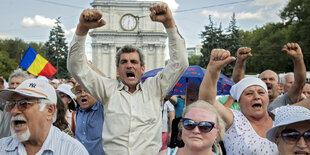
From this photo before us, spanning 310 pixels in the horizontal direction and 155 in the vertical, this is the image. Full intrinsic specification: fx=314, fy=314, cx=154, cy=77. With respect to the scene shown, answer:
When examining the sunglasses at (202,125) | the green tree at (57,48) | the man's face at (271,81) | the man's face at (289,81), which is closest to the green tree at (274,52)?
the green tree at (57,48)

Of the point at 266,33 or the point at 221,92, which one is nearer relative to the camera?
the point at 221,92

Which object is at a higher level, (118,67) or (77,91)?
(118,67)

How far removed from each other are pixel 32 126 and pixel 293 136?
2160 mm

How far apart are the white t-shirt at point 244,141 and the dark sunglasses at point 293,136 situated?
2.07 feet

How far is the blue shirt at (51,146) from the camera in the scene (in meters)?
2.63

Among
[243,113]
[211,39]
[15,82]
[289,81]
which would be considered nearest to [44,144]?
[243,113]

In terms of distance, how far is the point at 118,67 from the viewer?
3.68m

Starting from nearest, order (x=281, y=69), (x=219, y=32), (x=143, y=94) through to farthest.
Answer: (x=143, y=94) → (x=219, y=32) → (x=281, y=69)

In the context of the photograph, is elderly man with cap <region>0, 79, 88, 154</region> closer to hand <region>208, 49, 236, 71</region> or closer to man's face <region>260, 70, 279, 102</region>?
hand <region>208, 49, 236, 71</region>

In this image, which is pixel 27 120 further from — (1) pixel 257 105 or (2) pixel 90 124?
(1) pixel 257 105

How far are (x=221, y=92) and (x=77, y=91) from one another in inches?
143

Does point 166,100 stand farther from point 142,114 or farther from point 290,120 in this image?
point 290,120

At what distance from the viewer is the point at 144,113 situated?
342 centimetres

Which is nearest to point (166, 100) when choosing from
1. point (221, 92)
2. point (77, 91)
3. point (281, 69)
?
point (221, 92)
